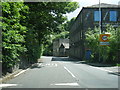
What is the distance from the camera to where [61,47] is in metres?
94.0

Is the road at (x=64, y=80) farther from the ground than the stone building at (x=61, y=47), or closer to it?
closer to it

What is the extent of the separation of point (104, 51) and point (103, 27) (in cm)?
1706

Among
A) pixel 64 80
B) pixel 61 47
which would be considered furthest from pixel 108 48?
pixel 61 47

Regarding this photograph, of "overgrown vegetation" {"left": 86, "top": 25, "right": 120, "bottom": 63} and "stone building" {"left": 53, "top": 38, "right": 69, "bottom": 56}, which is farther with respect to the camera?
"stone building" {"left": 53, "top": 38, "right": 69, "bottom": 56}

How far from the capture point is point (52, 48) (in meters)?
105

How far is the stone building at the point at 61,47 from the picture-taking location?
93.6 meters

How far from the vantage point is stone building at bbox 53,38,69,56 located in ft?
307

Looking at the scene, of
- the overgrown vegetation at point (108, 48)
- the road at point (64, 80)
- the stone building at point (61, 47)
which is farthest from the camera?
the stone building at point (61, 47)

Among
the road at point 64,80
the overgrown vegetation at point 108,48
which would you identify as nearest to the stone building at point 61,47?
the overgrown vegetation at point 108,48

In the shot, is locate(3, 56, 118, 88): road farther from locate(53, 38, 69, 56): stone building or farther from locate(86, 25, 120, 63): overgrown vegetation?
locate(53, 38, 69, 56): stone building

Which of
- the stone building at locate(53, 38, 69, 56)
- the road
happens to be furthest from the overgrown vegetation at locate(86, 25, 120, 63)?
the stone building at locate(53, 38, 69, 56)

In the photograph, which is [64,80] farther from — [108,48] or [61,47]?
[61,47]

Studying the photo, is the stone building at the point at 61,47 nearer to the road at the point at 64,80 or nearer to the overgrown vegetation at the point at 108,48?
the overgrown vegetation at the point at 108,48

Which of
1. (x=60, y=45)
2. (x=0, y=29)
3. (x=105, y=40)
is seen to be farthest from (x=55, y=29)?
(x=60, y=45)
